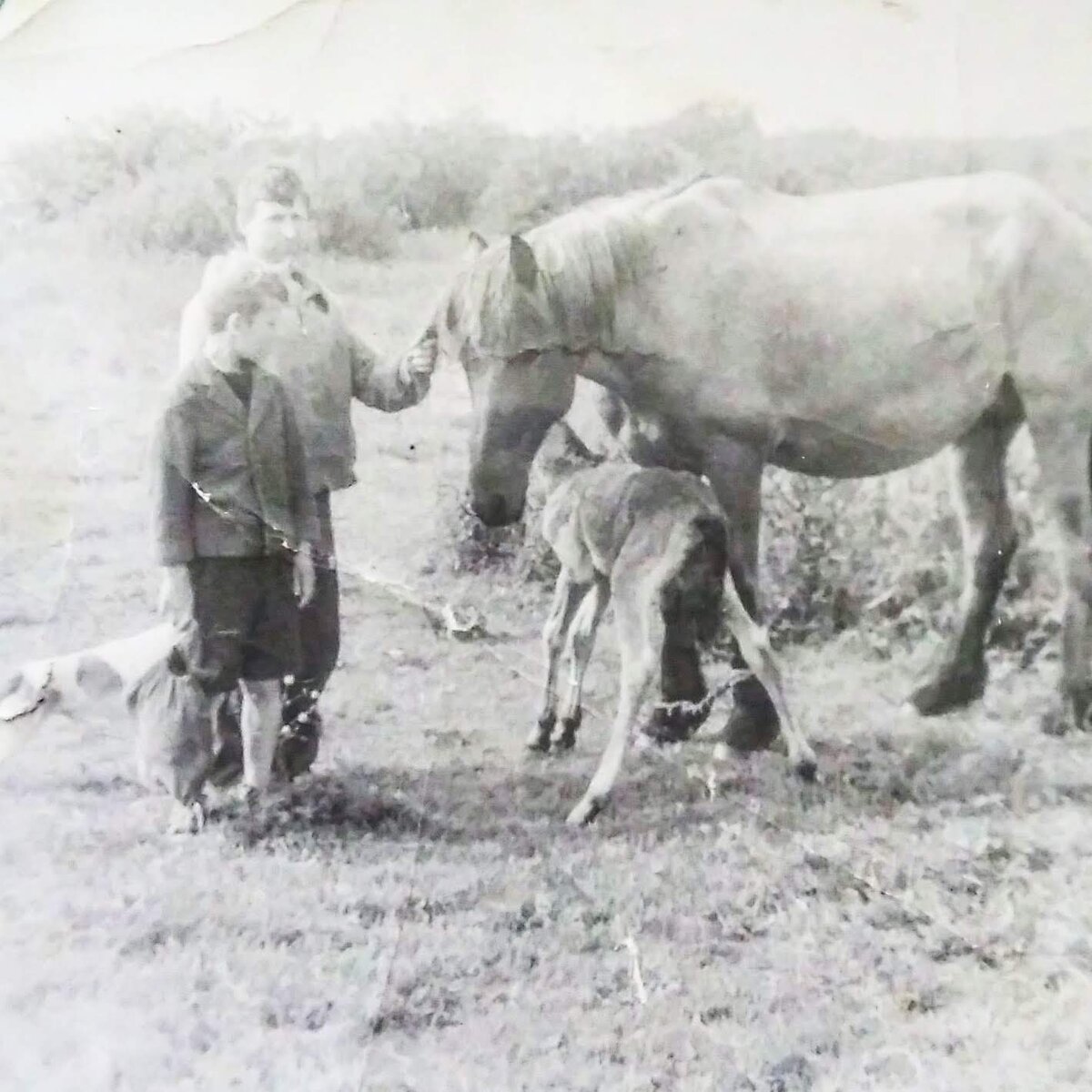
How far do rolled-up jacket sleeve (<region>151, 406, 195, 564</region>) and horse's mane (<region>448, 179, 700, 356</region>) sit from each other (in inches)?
14.3

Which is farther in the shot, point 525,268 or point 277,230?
point 277,230

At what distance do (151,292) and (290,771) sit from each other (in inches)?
25.4

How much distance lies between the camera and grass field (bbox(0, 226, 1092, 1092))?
4.20 feet

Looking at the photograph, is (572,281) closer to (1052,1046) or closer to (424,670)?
(424,670)

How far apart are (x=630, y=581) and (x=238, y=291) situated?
613 mm

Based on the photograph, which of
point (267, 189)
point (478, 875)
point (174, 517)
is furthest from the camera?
point (267, 189)

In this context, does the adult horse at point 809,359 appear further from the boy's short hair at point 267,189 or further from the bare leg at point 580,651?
the boy's short hair at point 267,189

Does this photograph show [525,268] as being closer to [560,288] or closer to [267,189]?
[560,288]

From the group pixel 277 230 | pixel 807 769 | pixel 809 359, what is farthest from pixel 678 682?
pixel 277 230

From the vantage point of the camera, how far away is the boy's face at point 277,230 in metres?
1.55

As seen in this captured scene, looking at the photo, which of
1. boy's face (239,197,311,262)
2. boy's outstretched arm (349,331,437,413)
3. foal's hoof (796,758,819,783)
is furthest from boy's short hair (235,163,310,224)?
foal's hoof (796,758,819,783)

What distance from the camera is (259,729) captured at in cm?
146

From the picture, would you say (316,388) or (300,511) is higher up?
(316,388)

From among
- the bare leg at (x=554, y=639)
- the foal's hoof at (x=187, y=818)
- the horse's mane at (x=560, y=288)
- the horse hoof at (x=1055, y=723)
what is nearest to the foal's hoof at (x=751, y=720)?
the bare leg at (x=554, y=639)
